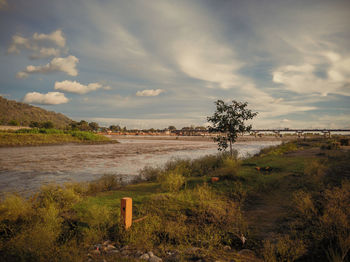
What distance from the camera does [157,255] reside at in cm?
521

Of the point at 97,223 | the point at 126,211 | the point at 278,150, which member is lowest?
the point at 97,223

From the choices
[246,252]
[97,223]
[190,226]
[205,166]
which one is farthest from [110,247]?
[205,166]

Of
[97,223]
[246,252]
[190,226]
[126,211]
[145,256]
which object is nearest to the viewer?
[145,256]

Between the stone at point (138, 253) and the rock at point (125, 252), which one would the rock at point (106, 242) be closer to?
the rock at point (125, 252)

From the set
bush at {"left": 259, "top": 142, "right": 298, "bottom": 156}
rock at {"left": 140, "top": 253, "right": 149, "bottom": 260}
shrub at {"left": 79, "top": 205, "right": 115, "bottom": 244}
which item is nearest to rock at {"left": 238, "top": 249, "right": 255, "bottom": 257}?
rock at {"left": 140, "top": 253, "right": 149, "bottom": 260}

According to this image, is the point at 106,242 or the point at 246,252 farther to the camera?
the point at 106,242

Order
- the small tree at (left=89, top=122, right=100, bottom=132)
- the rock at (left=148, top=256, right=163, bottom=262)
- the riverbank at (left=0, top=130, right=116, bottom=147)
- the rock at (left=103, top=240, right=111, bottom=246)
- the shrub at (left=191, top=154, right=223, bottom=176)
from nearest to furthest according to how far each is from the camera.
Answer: the rock at (left=148, top=256, right=163, bottom=262) < the rock at (left=103, top=240, right=111, bottom=246) < the shrub at (left=191, top=154, right=223, bottom=176) < the riverbank at (left=0, top=130, right=116, bottom=147) < the small tree at (left=89, top=122, right=100, bottom=132)

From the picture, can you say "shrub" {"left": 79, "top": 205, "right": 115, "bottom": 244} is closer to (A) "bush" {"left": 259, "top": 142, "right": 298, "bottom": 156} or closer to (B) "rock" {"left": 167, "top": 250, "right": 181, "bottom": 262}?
(B) "rock" {"left": 167, "top": 250, "right": 181, "bottom": 262}

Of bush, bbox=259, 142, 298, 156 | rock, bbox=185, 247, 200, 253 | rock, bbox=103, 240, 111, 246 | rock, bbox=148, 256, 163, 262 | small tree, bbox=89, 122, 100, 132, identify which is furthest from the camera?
small tree, bbox=89, 122, 100, 132

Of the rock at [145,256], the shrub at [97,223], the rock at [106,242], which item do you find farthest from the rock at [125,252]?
the shrub at [97,223]

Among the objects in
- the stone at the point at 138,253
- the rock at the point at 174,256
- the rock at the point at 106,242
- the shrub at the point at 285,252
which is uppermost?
the shrub at the point at 285,252

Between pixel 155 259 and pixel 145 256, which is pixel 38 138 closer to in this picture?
pixel 145 256

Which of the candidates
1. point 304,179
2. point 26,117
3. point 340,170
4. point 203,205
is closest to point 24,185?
point 203,205

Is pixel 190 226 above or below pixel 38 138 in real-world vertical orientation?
below
